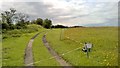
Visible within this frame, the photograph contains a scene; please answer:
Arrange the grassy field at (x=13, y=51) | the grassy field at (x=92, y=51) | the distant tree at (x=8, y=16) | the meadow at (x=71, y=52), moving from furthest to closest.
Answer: the distant tree at (x=8, y=16)
the grassy field at (x=13, y=51)
the meadow at (x=71, y=52)
the grassy field at (x=92, y=51)

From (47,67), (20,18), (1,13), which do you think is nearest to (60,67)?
(47,67)

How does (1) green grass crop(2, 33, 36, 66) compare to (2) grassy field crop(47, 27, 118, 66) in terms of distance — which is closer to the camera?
(2) grassy field crop(47, 27, 118, 66)

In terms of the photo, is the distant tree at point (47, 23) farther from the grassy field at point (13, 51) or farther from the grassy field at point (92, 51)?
the grassy field at point (92, 51)

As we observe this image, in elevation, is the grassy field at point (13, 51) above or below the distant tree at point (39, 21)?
below

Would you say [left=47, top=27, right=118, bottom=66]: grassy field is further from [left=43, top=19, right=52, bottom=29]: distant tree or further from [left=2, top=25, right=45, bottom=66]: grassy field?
[left=43, top=19, right=52, bottom=29]: distant tree

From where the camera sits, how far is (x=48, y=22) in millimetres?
184500

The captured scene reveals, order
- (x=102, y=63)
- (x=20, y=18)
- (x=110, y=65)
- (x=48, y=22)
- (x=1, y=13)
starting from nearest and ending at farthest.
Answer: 1. (x=110, y=65)
2. (x=102, y=63)
3. (x=1, y=13)
4. (x=20, y=18)
5. (x=48, y=22)

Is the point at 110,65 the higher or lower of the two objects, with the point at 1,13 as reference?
lower

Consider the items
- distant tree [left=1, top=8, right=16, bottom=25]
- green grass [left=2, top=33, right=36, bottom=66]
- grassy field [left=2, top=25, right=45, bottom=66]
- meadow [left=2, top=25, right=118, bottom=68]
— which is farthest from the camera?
distant tree [left=1, top=8, right=16, bottom=25]

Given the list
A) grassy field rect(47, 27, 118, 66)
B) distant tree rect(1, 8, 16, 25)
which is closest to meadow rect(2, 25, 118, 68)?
grassy field rect(47, 27, 118, 66)

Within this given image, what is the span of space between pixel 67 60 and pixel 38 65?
161 inches

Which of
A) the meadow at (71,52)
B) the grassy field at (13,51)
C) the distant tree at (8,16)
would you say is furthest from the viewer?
the distant tree at (8,16)

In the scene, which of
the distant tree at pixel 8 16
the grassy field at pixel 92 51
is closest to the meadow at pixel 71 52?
the grassy field at pixel 92 51

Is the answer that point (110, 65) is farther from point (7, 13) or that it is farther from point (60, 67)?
point (7, 13)
